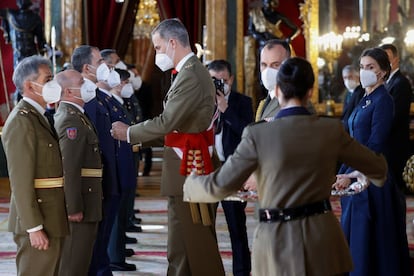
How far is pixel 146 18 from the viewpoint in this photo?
15.7m

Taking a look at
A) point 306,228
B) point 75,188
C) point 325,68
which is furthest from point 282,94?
point 325,68

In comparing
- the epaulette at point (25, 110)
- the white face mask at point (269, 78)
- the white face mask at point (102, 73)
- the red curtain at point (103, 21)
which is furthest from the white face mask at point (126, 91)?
the red curtain at point (103, 21)

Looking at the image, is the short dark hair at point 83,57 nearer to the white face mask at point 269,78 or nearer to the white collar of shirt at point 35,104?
the white collar of shirt at point 35,104

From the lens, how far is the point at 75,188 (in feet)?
15.4

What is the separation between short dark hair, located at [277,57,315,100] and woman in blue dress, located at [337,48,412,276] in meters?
1.72

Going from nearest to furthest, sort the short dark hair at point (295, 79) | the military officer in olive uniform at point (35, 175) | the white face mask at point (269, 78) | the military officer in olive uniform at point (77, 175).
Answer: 1. the short dark hair at point (295, 79)
2. the military officer in olive uniform at point (35, 175)
3. the white face mask at point (269, 78)
4. the military officer in olive uniform at point (77, 175)

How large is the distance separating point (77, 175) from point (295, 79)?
1.93 meters

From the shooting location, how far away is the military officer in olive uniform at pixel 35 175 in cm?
391

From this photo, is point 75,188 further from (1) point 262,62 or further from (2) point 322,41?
(2) point 322,41

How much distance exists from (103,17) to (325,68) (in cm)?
343

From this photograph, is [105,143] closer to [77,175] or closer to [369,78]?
[77,175]

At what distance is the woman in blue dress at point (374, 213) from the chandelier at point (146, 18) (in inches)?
431

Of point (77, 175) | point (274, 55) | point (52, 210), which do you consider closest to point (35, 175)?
point (52, 210)

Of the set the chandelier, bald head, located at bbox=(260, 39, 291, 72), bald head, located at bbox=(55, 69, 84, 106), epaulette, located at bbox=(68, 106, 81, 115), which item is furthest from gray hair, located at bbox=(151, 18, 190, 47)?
the chandelier
